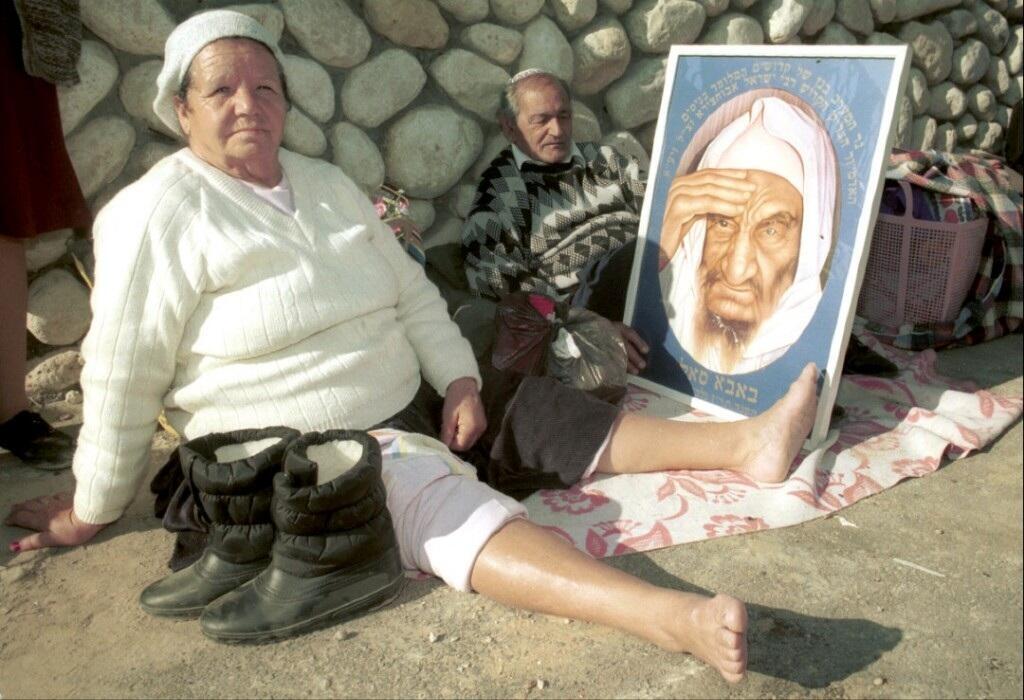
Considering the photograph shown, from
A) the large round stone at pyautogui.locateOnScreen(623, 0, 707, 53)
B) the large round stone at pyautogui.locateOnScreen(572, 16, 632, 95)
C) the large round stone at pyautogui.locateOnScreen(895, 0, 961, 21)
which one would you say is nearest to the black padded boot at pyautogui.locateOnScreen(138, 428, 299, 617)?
the large round stone at pyautogui.locateOnScreen(572, 16, 632, 95)

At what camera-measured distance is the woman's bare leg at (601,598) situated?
1.48m

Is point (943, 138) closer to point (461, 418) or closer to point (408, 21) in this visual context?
point (408, 21)

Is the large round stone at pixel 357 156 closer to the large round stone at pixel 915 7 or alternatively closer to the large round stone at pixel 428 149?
the large round stone at pixel 428 149

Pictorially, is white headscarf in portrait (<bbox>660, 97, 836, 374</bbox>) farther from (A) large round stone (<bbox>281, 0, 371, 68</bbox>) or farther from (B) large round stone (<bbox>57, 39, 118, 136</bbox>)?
(B) large round stone (<bbox>57, 39, 118, 136</bbox>)

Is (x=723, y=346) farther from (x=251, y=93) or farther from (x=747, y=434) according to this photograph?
(x=251, y=93)

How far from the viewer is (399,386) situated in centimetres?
204

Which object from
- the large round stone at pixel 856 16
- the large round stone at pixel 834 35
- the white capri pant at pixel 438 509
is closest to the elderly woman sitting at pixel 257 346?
the white capri pant at pixel 438 509

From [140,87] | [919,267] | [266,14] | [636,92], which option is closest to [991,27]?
[919,267]

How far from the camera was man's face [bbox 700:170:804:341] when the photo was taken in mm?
2504

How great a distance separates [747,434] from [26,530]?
5.98ft

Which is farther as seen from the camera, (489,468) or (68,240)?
(68,240)

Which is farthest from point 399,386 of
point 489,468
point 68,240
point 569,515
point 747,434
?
point 68,240

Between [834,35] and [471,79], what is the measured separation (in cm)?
196

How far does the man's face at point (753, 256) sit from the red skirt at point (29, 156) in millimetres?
1893
